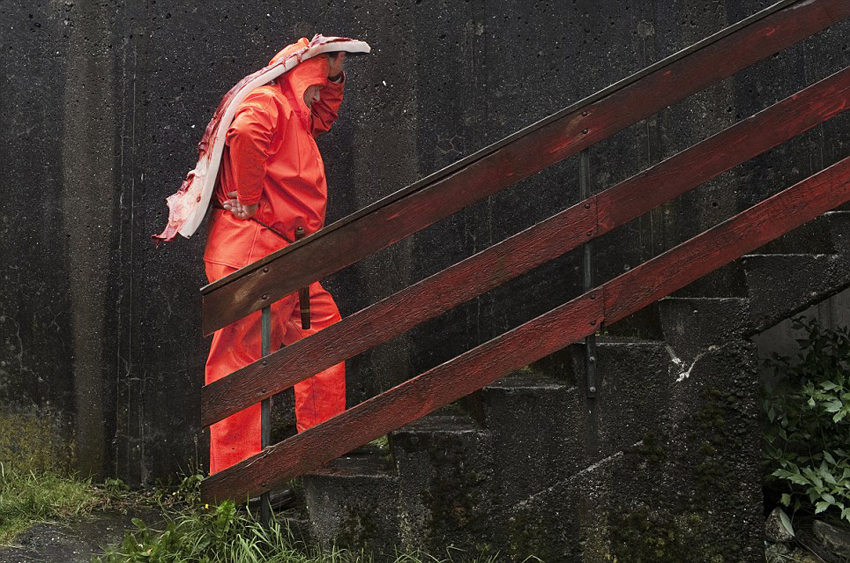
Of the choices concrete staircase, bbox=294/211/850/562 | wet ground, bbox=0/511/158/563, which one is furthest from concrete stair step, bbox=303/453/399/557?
wet ground, bbox=0/511/158/563

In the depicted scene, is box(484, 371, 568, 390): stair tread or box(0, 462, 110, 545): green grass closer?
box(484, 371, 568, 390): stair tread

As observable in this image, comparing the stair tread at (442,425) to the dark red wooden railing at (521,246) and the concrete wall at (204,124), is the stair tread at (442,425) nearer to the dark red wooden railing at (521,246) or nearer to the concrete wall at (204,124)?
the dark red wooden railing at (521,246)

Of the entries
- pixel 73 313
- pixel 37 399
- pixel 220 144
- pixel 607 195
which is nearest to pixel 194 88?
pixel 220 144

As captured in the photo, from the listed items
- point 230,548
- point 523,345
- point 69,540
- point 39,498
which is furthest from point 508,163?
point 39,498

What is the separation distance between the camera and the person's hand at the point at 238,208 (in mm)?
3875

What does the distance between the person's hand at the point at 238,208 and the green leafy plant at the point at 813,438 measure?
2.62 metres

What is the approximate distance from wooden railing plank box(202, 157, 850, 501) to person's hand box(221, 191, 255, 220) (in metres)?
1.14

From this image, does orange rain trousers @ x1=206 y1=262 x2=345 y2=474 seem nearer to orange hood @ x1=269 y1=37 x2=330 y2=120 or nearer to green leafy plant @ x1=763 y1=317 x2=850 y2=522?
orange hood @ x1=269 y1=37 x2=330 y2=120

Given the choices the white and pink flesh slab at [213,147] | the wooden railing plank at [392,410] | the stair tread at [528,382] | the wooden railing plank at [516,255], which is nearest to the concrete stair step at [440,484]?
the wooden railing plank at [392,410]

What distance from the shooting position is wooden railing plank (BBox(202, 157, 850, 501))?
10.9 ft

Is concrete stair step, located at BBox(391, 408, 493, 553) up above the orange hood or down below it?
below

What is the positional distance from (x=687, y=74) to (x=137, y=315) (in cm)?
329

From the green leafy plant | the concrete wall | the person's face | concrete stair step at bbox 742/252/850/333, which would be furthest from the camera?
the concrete wall

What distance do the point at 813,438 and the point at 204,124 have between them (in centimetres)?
367
